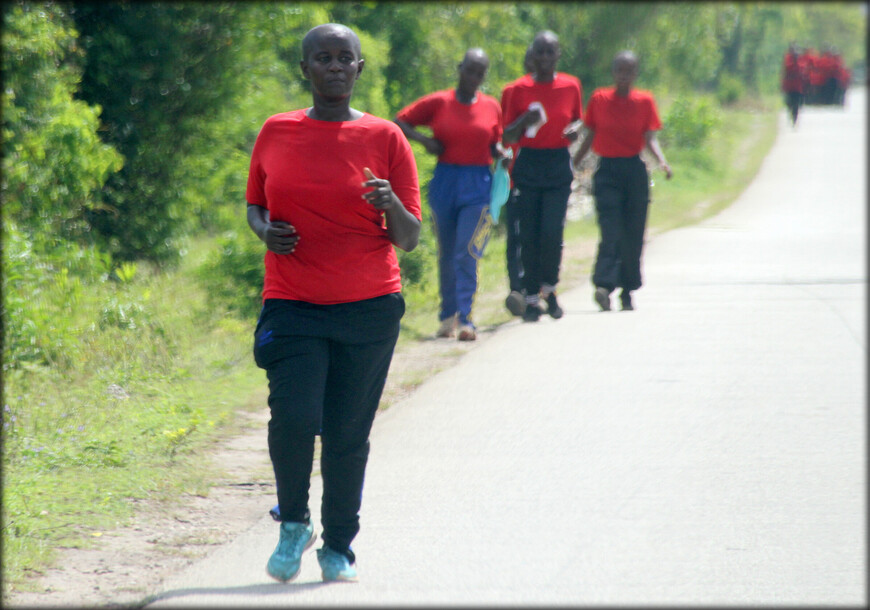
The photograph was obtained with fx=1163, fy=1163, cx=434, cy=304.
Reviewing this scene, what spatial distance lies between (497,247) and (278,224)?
1033 cm

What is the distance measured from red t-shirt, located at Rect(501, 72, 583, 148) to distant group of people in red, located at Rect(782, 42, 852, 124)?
19.0m

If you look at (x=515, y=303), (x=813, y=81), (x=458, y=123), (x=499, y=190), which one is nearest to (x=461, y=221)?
(x=499, y=190)

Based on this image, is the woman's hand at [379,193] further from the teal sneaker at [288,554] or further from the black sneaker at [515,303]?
the black sneaker at [515,303]

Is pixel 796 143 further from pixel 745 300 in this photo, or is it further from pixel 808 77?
pixel 745 300

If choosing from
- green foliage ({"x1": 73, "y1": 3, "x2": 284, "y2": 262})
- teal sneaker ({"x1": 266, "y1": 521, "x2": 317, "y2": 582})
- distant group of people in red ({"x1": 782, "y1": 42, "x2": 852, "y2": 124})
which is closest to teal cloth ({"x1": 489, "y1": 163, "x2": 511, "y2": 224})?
green foliage ({"x1": 73, "y1": 3, "x2": 284, "y2": 262})

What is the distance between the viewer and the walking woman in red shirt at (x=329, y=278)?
398 cm

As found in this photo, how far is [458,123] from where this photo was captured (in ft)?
27.0

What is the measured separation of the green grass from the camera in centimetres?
503

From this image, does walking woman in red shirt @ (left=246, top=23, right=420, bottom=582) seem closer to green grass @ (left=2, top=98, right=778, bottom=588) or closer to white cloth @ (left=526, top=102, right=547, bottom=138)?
green grass @ (left=2, top=98, right=778, bottom=588)

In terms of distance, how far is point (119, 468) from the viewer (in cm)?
558

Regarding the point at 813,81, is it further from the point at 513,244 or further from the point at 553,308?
the point at 513,244

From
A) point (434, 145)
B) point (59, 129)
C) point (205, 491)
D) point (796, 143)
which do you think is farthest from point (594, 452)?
point (796, 143)

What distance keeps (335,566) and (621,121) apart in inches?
226

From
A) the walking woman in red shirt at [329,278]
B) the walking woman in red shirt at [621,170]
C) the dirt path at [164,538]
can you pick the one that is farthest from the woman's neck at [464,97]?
the walking woman in red shirt at [329,278]
